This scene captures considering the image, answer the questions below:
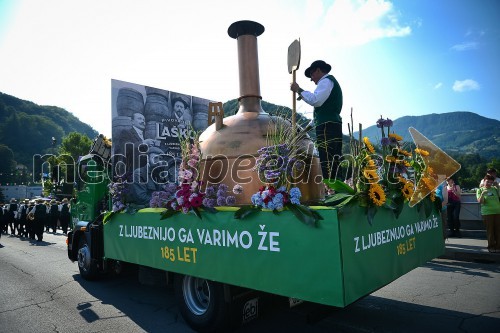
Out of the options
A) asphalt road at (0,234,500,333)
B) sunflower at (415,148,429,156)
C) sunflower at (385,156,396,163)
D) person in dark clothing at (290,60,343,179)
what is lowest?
asphalt road at (0,234,500,333)

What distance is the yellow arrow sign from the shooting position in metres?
3.49

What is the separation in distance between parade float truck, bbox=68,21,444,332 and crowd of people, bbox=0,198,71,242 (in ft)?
46.2

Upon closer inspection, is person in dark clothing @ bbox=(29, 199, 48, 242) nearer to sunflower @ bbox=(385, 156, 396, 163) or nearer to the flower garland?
the flower garland

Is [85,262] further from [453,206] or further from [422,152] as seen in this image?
[453,206]

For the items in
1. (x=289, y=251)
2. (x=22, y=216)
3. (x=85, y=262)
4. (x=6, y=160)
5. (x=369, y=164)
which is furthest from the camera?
(x=6, y=160)

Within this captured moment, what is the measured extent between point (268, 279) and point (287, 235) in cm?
44

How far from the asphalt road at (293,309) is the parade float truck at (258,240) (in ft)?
1.00

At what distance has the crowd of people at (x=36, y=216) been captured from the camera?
16.0 metres

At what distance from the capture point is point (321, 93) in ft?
14.4

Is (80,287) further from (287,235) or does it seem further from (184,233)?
(287,235)

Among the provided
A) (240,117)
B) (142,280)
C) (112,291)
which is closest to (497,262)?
(240,117)

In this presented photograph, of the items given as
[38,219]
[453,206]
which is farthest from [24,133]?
[453,206]

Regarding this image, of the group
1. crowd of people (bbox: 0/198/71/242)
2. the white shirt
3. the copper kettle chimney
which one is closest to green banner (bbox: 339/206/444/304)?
the copper kettle chimney

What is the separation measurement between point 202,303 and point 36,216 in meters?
16.0
